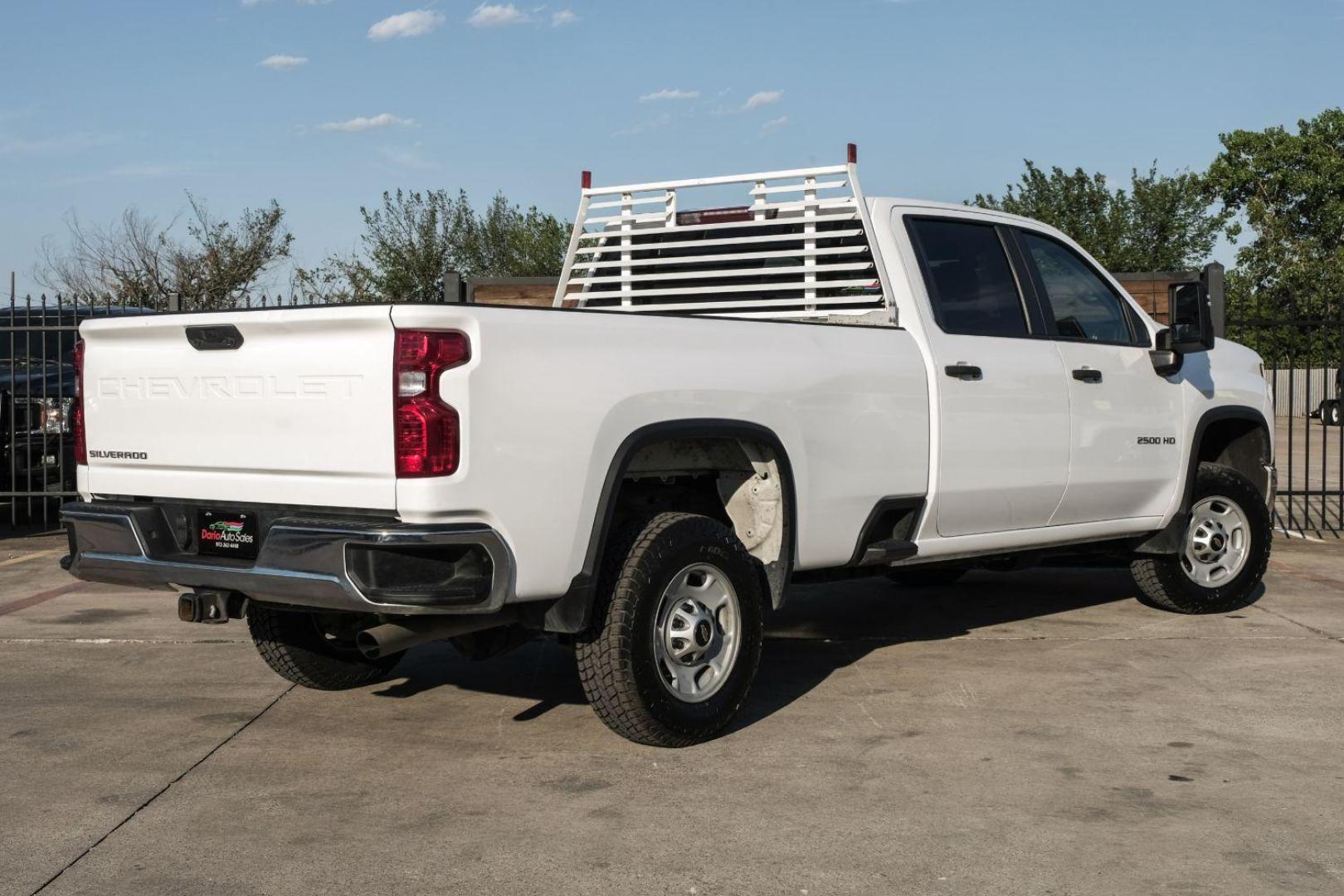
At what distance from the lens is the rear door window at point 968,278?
669 centimetres

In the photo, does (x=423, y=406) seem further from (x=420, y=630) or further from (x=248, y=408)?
(x=420, y=630)

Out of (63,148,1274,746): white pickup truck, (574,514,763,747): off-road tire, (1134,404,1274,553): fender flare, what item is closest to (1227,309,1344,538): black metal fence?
(1134,404,1274,553): fender flare

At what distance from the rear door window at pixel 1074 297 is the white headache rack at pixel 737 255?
Answer: 100 cm

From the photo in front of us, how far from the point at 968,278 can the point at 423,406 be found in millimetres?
3237

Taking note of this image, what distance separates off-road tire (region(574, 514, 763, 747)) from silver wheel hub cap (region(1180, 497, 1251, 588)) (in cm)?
373

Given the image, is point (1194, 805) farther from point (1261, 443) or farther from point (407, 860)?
point (1261, 443)

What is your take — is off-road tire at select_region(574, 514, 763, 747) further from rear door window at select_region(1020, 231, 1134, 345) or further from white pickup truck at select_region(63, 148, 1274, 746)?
rear door window at select_region(1020, 231, 1134, 345)

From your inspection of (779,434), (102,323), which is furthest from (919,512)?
(102,323)

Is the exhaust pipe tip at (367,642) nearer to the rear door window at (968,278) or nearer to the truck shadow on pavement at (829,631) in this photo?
the truck shadow on pavement at (829,631)

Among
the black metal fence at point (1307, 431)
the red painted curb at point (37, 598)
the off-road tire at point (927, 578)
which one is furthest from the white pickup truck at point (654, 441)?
the red painted curb at point (37, 598)

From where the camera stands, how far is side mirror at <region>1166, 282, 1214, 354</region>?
7418 millimetres

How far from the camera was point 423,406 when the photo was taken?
14.9 ft

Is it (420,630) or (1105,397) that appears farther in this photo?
(1105,397)

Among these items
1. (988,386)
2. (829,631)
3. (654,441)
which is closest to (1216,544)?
(829,631)
